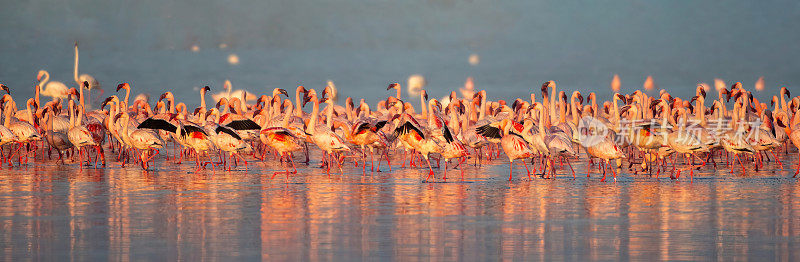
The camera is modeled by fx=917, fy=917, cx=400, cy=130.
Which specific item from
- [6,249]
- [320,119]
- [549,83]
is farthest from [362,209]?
[320,119]

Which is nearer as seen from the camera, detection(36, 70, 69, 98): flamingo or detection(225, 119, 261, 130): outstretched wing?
detection(225, 119, 261, 130): outstretched wing

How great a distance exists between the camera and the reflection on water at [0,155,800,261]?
8.38m

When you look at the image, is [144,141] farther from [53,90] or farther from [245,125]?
[53,90]

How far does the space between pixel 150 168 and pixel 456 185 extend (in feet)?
23.3

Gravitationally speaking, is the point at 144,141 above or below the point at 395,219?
above

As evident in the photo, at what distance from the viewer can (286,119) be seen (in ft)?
65.3

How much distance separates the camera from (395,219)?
1047cm

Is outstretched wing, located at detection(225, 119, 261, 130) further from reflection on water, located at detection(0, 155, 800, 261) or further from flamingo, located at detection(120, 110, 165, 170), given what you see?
reflection on water, located at detection(0, 155, 800, 261)

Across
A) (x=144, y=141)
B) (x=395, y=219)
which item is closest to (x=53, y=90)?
(x=144, y=141)

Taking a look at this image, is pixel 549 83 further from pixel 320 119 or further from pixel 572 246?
pixel 572 246

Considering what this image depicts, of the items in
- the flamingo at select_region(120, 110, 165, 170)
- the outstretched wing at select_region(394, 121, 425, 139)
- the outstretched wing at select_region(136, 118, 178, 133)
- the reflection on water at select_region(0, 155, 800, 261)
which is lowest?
the reflection on water at select_region(0, 155, 800, 261)

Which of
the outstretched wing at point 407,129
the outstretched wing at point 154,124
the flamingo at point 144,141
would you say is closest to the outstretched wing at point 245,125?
the flamingo at point 144,141

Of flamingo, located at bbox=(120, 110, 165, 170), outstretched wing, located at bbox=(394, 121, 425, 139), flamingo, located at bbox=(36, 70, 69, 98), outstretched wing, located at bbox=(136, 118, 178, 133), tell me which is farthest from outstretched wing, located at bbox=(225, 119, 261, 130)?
flamingo, located at bbox=(36, 70, 69, 98)

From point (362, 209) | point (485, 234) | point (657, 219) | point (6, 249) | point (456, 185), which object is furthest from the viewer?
point (456, 185)
